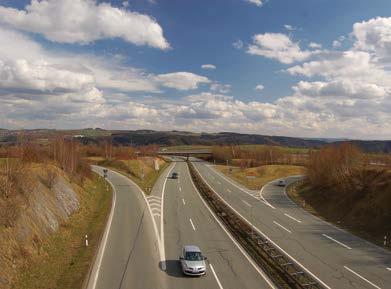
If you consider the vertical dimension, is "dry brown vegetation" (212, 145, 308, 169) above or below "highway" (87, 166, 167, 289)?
above

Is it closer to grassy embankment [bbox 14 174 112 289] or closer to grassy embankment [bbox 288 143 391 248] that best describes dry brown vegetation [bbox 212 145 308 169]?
grassy embankment [bbox 288 143 391 248]

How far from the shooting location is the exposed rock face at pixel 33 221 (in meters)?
20.7

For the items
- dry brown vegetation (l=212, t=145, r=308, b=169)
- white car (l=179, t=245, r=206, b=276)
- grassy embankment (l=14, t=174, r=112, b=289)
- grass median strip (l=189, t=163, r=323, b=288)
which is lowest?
grassy embankment (l=14, t=174, r=112, b=289)

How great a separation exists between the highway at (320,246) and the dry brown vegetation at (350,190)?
3.31 m

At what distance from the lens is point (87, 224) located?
33188 mm

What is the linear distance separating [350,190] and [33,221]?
3825cm

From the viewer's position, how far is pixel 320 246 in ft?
93.4

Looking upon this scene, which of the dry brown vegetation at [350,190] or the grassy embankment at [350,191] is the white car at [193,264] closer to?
the grassy embankment at [350,191]

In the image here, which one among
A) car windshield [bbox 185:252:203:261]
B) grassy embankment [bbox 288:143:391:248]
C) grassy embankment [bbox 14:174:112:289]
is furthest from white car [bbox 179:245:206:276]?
grassy embankment [bbox 288:143:391:248]

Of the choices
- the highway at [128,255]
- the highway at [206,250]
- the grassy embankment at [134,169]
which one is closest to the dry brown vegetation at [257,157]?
the grassy embankment at [134,169]

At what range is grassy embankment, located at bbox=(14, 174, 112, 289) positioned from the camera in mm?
19836

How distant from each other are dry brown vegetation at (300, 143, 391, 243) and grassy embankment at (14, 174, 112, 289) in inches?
933

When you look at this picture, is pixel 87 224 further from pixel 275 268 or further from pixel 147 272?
pixel 275 268

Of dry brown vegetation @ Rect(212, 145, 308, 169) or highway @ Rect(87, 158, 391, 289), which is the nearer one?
highway @ Rect(87, 158, 391, 289)
